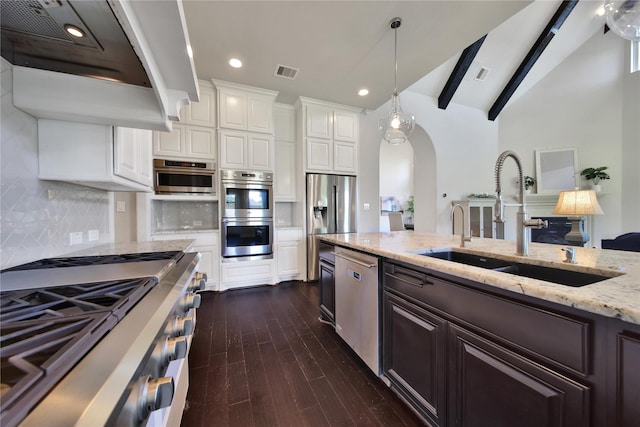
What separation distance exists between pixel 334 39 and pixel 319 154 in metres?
1.59

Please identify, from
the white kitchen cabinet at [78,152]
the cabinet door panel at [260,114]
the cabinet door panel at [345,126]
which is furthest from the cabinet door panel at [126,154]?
the cabinet door panel at [345,126]

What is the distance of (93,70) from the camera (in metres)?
1.04

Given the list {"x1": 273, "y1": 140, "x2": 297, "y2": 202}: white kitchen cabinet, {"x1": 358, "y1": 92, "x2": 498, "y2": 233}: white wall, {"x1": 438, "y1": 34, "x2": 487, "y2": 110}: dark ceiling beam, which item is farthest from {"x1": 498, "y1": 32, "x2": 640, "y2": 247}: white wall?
{"x1": 273, "y1": 140, "x2": 297, "y2": 202}: white kitchen cabinet

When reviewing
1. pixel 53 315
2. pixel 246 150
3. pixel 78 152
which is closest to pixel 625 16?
pixel 53 315

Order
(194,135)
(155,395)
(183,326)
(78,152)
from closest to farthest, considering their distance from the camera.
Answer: (155,395)
(183,326)
(78,152)
(194,135)

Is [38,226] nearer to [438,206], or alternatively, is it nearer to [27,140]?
[27,140]

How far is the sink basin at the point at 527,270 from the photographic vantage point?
958 mm

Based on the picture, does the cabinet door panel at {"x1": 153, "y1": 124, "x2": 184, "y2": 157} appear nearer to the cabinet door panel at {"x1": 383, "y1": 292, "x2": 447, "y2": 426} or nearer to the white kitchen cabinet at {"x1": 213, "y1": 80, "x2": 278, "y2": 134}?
the white kitchen cabinet at {"x1": 213, "y1": 80, "x2": 278, "y2": 134}

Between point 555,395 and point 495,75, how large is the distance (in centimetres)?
650

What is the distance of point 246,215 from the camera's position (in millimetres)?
3350

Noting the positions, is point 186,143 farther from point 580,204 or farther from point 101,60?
point 580,204

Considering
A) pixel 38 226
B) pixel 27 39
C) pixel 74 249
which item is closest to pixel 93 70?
pixel 27 39

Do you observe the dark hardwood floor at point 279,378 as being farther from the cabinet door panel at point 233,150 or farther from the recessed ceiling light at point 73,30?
the cabinet door panel at point 233,150

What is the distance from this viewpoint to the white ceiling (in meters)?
2.15
